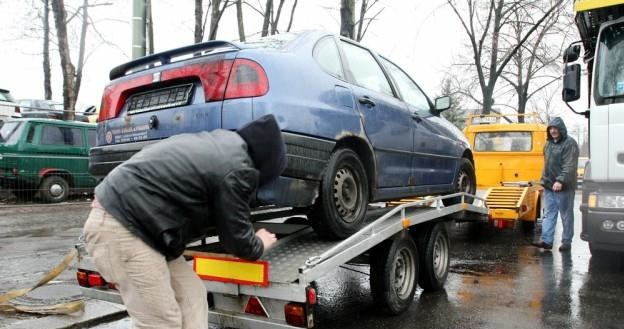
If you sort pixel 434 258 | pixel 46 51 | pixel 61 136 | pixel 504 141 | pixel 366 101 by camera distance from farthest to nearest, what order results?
1. pixel 46 51
2. pixel 61 136
3. pixel 504 141
4. pixel 434 258
5. pixel 366 101

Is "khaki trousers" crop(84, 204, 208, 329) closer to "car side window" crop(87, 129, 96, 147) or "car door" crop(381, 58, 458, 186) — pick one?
"car door" crop(381, 58, 458, 186)

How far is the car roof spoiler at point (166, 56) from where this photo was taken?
3.56 metres

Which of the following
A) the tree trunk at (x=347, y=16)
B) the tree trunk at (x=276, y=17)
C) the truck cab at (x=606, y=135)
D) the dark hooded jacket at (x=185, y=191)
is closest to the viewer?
the dark hooded jacket at (x=185, y=191)

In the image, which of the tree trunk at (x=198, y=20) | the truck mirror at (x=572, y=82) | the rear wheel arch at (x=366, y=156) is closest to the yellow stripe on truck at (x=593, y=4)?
the truck mirror at (x=572, y=82)

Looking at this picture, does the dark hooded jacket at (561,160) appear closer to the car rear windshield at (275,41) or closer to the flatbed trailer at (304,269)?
→ the flatbed trailer at (304,269)

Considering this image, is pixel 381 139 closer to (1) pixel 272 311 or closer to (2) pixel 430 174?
(2) pixel 430 174

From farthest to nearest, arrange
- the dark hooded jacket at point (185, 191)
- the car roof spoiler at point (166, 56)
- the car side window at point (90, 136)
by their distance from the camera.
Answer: the car side window at point (90, 136), the car roof spoiler at point (166, 56), the dark hooded jacket at point (185, 191)

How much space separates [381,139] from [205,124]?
1.56m

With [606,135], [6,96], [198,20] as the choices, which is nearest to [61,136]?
[198,20]

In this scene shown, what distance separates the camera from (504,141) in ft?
33.2

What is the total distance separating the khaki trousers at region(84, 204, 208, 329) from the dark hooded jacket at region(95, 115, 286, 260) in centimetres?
5

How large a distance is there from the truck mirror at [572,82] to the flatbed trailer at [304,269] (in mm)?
2231

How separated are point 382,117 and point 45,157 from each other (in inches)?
403

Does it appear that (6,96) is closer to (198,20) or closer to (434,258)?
(198,20)
